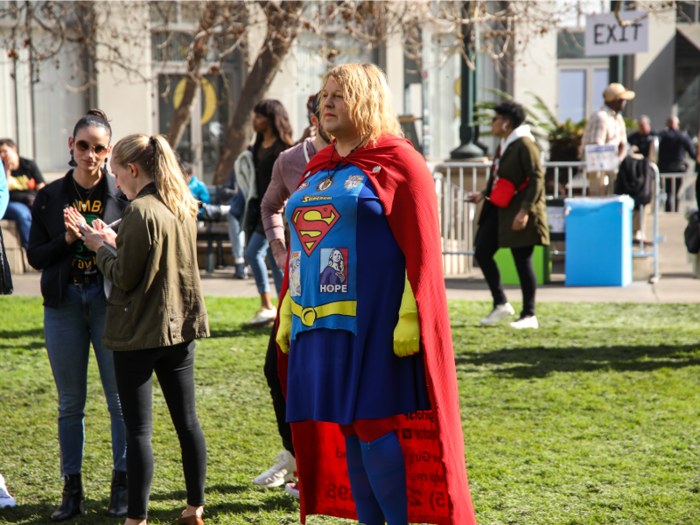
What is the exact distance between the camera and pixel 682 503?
350 cm

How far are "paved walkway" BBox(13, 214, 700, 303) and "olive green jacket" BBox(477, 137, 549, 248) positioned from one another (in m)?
2.02

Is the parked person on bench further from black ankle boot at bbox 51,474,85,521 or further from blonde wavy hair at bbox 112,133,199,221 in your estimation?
blonde wavy hair at bbox 112,133,199,221

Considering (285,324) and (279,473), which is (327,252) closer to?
(285,324)

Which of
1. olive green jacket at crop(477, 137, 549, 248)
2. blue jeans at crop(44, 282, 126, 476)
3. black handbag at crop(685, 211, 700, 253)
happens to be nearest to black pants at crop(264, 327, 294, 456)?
blue jeans at crop(44, 282, 126, 476)

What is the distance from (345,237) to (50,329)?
5.07ft

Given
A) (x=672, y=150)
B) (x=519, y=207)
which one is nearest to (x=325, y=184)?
(x=519, y=207)

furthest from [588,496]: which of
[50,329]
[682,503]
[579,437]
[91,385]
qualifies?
[91,385]

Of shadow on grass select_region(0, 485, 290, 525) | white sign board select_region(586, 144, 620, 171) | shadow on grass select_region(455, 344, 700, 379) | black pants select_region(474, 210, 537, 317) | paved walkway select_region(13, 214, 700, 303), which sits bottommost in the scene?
shadow on grass select_region(0, 485, 290, 525)

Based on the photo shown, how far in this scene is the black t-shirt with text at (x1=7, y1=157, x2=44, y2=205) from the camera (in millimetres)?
11312

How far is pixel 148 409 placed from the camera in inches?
125

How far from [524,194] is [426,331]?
15.2ft

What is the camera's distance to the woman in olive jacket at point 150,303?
3039mm

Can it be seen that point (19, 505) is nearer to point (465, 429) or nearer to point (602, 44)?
point (465, 429)

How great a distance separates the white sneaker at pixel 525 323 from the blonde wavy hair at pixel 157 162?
4.64 m
